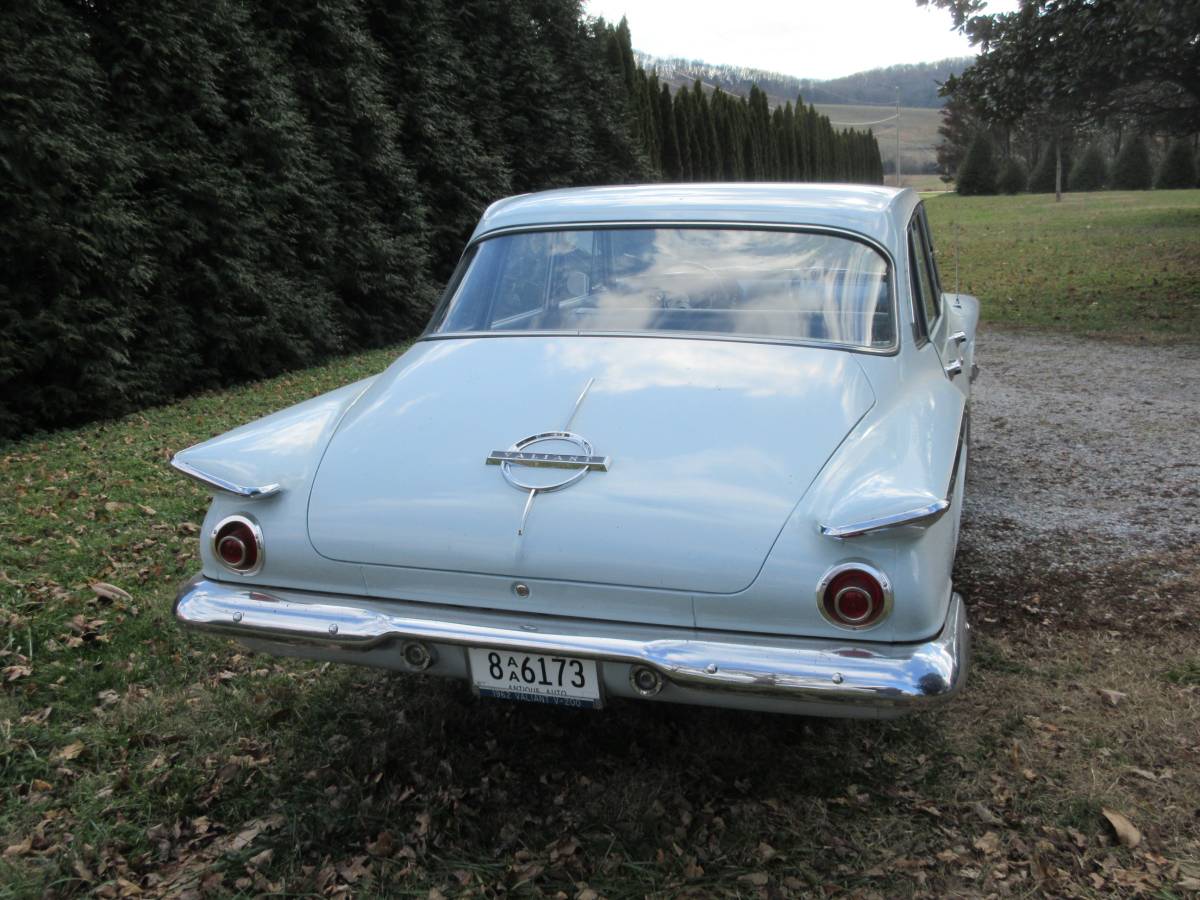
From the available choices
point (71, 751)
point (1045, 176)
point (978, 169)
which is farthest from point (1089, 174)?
point (71, 751)

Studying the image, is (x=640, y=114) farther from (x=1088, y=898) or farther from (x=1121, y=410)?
(x=1088, y=898)

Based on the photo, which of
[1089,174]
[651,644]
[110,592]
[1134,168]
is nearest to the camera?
[651,644]

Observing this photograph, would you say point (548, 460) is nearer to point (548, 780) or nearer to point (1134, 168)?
point (548, 780)

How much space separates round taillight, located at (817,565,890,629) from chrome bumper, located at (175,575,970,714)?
0.23 ft

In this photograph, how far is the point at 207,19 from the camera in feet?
29.8

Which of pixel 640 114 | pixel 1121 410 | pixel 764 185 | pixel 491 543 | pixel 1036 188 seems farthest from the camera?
pixel 1036 188

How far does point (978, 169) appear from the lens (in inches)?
2173

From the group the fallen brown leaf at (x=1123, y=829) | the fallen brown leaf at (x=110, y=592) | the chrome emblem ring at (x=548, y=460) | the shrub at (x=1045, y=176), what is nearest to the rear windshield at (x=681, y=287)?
the chrome emblem ring at (x=548, y=460)

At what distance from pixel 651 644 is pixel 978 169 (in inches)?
2308

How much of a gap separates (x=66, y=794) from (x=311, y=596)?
1.03 meters

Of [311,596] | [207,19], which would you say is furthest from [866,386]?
[207,19]

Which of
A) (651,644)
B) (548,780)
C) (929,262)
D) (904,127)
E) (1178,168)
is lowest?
(904,127)

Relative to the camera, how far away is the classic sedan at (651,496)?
254cm

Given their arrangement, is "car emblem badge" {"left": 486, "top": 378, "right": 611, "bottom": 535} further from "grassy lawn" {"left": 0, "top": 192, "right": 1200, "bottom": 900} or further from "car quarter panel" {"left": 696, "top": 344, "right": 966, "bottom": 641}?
"grassy lawn" {"left": 0, "top": 192, "right": 1200, "bottom": 900}
